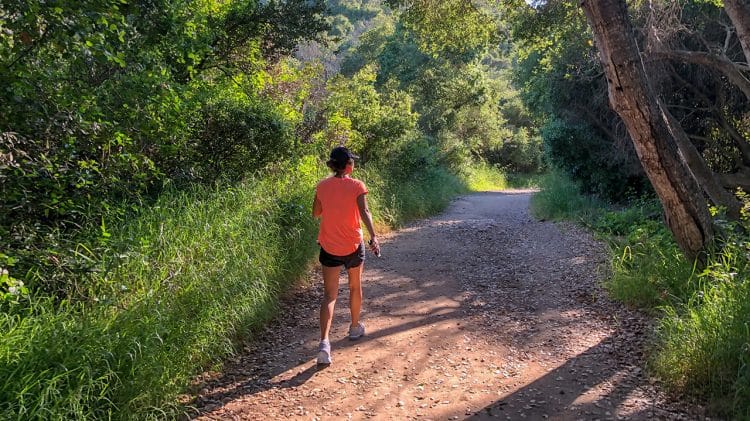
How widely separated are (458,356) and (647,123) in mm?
2911

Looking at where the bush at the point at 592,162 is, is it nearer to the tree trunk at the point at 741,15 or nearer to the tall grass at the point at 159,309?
the tree trunk at the point at 741,15

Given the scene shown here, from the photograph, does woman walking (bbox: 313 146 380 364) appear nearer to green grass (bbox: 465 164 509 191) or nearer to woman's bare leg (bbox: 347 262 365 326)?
woman's bare leg (bbox: 347 262 365 326)

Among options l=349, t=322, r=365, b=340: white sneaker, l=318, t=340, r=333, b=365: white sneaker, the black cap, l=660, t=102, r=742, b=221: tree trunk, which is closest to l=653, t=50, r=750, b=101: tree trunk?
l=660, t=102, r=742, b=221: tree trunk

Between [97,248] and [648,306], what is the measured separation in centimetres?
559

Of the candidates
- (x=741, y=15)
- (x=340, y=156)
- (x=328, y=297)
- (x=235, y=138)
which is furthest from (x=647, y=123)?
(x=235, y=138)

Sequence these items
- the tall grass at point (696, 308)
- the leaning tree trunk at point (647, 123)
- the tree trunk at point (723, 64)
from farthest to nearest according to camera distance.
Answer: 1. the tree trunk at point (723, 64)
2. the leaning tree trunk at point (647, 123)
3. the tall grass at point (696, 308)

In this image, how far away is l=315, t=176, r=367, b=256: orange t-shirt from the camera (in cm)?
442

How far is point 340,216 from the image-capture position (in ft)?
14.5

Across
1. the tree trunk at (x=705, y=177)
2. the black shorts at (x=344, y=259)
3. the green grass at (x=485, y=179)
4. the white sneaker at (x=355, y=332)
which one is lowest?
the green grass at (x=485, y=179)

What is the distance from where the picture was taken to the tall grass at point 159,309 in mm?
3043

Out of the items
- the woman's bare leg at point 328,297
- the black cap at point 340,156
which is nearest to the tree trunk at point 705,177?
the black cap at point 340,156

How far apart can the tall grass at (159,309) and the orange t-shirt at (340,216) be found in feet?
4.12

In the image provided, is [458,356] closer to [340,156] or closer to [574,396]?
[574,396]

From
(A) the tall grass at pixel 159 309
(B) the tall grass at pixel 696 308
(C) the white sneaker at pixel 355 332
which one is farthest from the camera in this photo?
(C) the white sneaker at pixel 355 332
